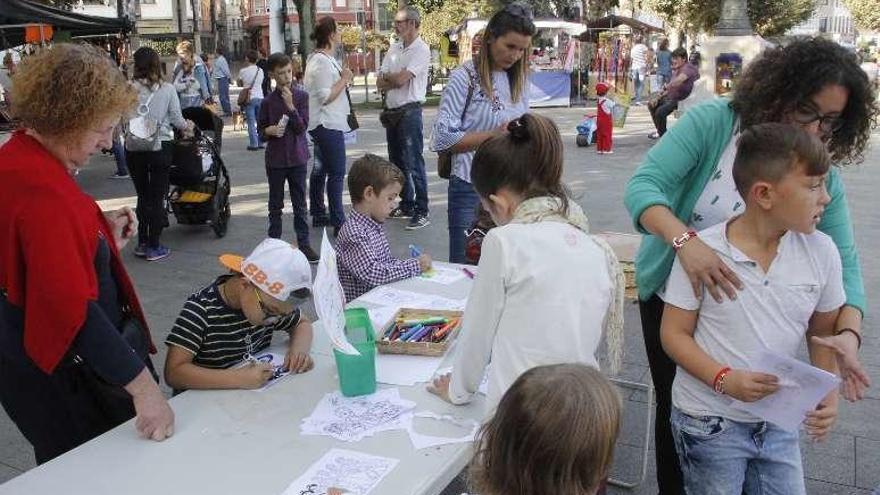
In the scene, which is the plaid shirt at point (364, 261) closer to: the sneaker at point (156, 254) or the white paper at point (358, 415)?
the white paper at point (358, 415)

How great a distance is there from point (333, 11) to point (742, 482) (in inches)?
2133

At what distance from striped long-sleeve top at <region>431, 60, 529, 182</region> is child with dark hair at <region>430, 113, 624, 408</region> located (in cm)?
160

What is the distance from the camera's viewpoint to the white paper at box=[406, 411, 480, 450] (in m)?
1.90

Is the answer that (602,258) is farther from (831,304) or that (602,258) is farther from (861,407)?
(861,407)

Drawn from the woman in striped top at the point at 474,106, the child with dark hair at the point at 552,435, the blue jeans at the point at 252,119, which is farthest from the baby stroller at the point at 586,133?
the child with dark hair at the point at 552,435

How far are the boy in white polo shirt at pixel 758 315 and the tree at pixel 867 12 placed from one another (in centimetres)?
4521

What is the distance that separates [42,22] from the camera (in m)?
8.38

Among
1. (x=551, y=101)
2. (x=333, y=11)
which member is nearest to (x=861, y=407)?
(x=551, y=101)

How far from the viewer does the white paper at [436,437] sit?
190 cm

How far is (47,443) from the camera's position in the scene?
2061 mm

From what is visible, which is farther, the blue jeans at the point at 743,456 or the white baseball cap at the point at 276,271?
the white baseball cap at the point at 276,271

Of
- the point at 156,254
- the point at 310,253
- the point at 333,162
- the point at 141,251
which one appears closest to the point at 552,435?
the point at 310,253

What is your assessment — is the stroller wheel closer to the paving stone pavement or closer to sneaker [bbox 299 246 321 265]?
the paving stone pavement

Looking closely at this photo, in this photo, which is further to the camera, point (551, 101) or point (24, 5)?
point (551, 101)
